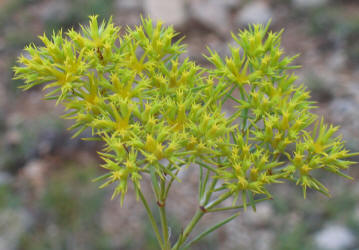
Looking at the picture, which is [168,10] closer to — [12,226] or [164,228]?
[12,226]

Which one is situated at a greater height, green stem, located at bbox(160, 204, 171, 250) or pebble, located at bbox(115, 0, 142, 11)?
pebble, located at bbox(115, 0, 142, 11)

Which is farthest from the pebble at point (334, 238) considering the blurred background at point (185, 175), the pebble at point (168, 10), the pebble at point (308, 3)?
the pebble at point (168, 10)

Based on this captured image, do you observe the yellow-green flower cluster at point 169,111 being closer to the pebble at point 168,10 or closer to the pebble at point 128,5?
the pebble at point 168,10

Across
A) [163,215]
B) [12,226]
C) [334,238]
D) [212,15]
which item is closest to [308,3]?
[212,15]

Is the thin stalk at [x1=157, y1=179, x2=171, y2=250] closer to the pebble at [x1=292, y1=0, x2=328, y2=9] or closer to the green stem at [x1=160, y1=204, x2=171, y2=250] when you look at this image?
the green stem at [x1=160, y1=204, x2=171, y2=250]

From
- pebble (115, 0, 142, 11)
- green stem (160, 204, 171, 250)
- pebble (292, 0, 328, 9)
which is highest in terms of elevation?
pebble (115, 0, 142, 11)

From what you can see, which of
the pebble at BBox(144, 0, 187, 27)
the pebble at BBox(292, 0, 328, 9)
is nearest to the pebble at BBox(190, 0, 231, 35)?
the pebble at BBox(144, 0, 187, 27)

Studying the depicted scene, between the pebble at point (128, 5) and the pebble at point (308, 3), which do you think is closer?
the pebble at point (308, 3)
